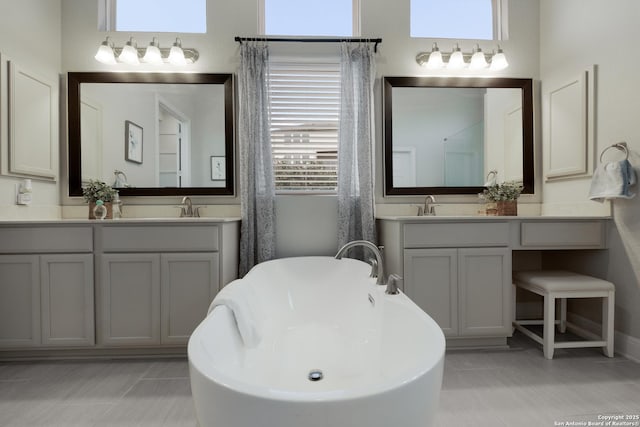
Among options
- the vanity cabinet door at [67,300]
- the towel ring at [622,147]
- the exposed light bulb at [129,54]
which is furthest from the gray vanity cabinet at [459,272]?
the exposed light bulb at [129,54]

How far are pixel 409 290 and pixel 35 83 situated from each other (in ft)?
9.63

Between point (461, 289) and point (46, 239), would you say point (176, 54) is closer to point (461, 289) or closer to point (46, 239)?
point (46, 239)

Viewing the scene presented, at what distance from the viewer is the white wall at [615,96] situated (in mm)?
1898

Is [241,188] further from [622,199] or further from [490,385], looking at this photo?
[622,199]

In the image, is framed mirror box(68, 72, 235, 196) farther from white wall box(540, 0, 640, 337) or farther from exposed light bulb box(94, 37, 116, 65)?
white wall box(540, 0, 640, 337)

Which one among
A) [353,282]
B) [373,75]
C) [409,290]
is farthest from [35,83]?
[409,290]

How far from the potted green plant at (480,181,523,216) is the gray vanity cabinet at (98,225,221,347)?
7.11ft

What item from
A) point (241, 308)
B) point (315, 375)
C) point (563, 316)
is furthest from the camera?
point (563, 316)

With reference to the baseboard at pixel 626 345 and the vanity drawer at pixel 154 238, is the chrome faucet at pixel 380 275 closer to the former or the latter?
the vanity drawer at pixel 154 238

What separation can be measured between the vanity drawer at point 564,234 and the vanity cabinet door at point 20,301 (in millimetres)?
3068

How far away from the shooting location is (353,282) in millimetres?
2096

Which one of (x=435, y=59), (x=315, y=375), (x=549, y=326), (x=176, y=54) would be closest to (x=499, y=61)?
(x=435, y=59)

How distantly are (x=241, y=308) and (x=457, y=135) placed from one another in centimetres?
218

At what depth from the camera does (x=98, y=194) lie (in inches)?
89.6
